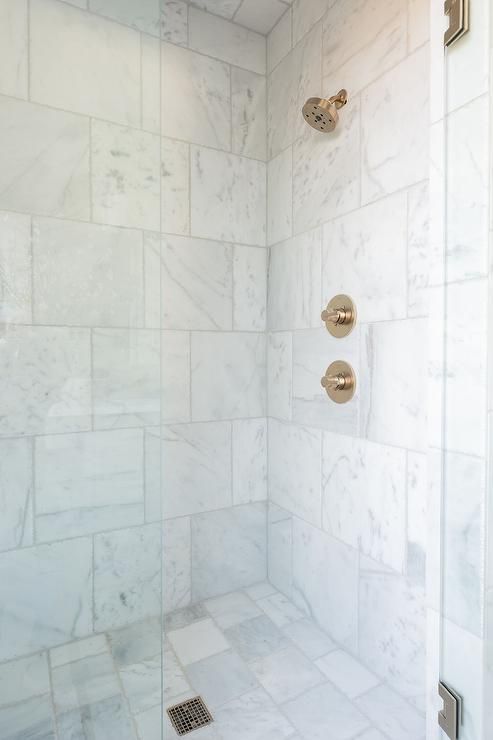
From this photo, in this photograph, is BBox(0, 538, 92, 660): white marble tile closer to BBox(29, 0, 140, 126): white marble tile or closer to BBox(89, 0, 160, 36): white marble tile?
BBox(29, 0, 140, 126): white marble tile

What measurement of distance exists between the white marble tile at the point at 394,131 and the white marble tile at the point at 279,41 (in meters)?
0.64

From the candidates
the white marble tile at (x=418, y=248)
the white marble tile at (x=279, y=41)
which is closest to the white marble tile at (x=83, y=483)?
the white marble tile at (x=418, y=248)

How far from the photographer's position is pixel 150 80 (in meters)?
1.22

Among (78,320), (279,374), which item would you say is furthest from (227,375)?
(78,320)

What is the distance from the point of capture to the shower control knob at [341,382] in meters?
1.43

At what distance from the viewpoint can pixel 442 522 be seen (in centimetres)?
82

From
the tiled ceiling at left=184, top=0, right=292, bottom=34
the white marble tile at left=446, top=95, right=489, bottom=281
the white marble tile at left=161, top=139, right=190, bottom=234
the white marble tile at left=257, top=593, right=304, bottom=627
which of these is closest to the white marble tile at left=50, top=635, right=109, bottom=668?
the white marble tile at left=257, top=593, right=304, bottom=627

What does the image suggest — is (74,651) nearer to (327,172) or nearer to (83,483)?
(83,483)

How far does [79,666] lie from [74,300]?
96 cm

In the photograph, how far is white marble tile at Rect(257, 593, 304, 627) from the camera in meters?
1.68

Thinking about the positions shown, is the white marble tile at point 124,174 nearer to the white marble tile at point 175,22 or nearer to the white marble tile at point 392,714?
the white marble tile at point 175,22

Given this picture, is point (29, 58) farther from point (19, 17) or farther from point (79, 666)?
point (79, 666)

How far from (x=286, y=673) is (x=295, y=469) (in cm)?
68

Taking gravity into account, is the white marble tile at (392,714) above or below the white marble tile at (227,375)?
below
